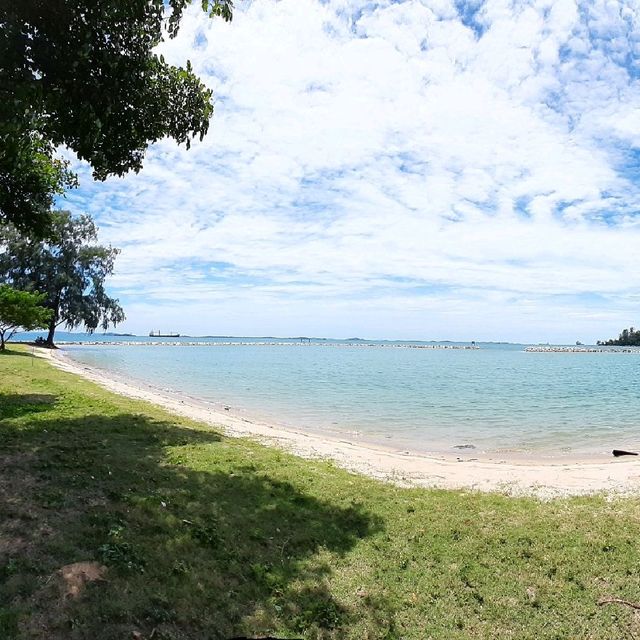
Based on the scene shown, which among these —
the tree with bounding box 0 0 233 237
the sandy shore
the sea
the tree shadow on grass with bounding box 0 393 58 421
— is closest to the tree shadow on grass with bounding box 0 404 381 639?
the tree shadow on grass with bounding box 0 393 58 421

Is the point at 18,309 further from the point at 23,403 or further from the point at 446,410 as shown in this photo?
the point at 446,410

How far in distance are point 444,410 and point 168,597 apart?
27567 millimetres

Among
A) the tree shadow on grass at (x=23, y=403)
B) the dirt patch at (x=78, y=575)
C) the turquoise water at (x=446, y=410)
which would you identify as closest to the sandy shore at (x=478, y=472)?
the turquoise water at (x=446, y=410)

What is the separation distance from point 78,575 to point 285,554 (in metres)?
2.82

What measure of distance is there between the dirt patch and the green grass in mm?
97

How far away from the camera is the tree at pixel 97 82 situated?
280 inches

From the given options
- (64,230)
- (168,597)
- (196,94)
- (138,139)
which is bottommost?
(168,597)

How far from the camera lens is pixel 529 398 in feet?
127

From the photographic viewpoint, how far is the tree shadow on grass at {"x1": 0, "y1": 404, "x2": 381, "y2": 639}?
507 cm

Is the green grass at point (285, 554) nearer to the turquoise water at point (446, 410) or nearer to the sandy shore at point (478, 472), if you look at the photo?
the sandy shore at point (478, 472)

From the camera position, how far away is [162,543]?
6684 mm

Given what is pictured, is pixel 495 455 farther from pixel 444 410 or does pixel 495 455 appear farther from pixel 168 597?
pixel 168 597

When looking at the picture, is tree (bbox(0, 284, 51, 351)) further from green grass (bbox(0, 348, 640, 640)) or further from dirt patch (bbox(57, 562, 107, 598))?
dirt patch (bbox(57, 562, 107, 598))

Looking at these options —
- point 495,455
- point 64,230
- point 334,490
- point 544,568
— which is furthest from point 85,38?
point 64,230
